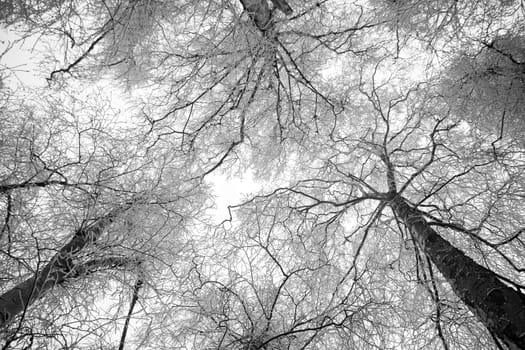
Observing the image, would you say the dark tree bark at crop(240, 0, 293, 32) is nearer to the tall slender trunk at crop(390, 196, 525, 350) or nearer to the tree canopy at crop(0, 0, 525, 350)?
the tree canopy at crop(0, 0, 525, 350)

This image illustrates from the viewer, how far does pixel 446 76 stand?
495cm

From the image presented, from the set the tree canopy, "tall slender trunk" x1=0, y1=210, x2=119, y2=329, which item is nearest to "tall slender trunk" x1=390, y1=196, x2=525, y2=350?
the tree canopy

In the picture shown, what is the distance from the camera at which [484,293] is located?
2088 millimetres

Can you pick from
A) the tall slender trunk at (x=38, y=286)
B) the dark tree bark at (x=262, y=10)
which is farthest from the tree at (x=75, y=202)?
the dark tree bark at (x=262, y=10)

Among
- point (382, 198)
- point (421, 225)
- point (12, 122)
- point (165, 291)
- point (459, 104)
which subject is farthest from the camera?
point (459, 104)

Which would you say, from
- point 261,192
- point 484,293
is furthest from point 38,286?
point 484,293

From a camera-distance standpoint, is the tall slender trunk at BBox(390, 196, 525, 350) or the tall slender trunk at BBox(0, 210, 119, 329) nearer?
the tall slender trunk at BBox(390, 196, 525, 350)

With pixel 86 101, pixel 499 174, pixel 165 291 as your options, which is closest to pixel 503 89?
pixel 499 174

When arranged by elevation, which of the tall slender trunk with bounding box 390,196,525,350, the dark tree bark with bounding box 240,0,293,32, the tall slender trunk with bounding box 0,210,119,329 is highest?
the dark tree bark with bounding box 240,0,293,32

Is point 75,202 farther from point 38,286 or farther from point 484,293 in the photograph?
point 484,293

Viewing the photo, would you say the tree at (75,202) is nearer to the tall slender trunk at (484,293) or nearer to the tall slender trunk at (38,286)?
the tall slender trunk at (38,286)

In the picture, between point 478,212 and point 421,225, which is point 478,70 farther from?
point 421,225

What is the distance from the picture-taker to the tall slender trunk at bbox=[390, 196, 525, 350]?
1.87 meters

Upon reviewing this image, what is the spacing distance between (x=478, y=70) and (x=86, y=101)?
5.67 meters
